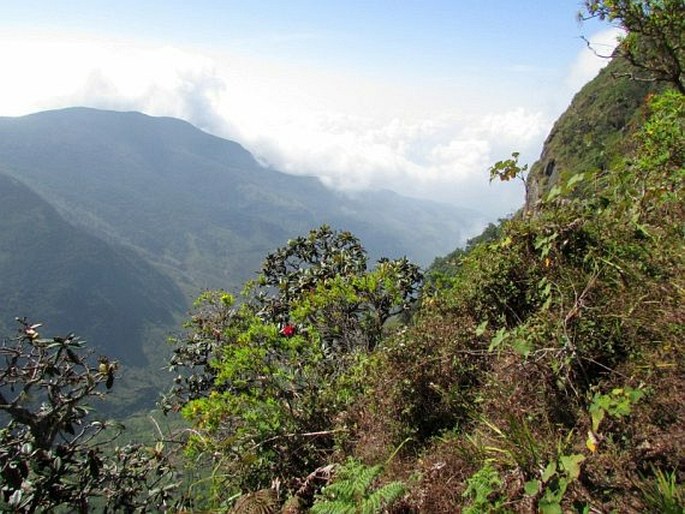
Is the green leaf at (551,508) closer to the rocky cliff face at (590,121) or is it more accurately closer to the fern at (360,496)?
the fern at (360,496)

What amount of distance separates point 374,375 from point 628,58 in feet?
25.0

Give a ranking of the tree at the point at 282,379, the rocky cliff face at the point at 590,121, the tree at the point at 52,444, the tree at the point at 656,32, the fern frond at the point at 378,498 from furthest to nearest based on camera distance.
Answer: the rocky cliff face at the point at 590,121, the tree at the point at 656,32, the tree at the point at 282,379, the tree at the point at 52,444, the fern frond at the point at 378,498

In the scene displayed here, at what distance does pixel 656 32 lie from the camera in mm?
8414

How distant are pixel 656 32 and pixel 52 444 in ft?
35.0

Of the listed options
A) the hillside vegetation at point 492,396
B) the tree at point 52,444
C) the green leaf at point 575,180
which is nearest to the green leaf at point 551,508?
the hillside vegetation at point 492,396

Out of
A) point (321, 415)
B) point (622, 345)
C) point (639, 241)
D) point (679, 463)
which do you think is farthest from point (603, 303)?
point (321, 415)

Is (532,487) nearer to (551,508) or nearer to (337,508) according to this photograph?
(551,508)

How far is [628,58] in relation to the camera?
8969 mm

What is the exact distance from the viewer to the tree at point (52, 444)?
494cm

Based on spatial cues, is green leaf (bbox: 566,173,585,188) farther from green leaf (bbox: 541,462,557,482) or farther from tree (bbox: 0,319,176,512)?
tree (bbox: 0,319,176,512)

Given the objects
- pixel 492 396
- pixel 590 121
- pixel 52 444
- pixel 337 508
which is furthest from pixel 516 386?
pixel 590 121

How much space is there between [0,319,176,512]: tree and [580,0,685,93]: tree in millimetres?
9666

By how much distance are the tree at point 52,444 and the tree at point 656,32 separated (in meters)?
9.67

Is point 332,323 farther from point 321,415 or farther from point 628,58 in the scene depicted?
point 628,58
